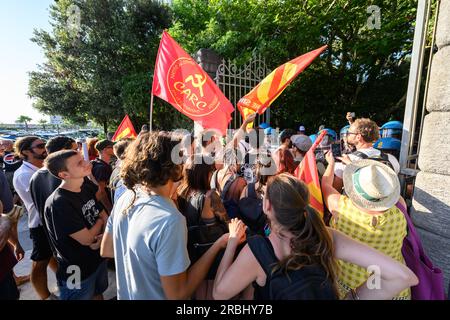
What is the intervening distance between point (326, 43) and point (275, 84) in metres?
6.58

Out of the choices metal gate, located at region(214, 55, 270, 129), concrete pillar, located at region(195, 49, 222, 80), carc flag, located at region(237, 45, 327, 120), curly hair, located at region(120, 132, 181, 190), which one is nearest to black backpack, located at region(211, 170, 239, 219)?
curly hair, located at region(120, 132, 181, 190)

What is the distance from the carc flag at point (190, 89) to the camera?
337 centimetres

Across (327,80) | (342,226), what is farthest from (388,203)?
(327,80)

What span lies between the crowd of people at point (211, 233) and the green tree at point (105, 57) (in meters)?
10.1

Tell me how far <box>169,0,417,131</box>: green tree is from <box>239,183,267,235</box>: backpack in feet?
19.2

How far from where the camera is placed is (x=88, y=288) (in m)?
2.12

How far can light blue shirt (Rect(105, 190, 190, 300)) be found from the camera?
4.10 feet

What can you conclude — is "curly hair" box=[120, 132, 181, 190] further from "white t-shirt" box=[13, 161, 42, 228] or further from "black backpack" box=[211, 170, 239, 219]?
"white t-shirt" box=[13, 161, 42, 228]

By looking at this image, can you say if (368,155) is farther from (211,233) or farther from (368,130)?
(211,233)

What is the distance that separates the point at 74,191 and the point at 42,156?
1439 mm

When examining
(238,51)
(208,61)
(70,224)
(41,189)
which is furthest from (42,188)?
(238,51)

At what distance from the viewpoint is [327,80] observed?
8930 millimetres
